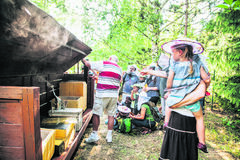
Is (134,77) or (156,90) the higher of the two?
(134,77)

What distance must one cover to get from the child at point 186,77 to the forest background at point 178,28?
190 centimetres

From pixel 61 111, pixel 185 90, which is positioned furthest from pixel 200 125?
pixel 61 111

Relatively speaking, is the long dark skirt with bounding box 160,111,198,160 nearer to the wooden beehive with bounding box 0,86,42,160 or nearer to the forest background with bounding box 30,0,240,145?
the wooden beehive with bounding box 0,86,42,160

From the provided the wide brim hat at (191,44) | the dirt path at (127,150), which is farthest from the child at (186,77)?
the dirt path at (127,150)

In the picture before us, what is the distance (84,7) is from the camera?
5582 mm

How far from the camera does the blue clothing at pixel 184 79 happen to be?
1.64 metres

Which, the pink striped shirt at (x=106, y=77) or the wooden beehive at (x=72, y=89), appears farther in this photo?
the wooden beehive at (x=72, y=89)

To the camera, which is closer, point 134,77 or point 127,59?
point 134,77

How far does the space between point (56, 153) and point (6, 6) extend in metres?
1.84

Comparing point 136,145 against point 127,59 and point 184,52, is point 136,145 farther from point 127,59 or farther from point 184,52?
point 127,59

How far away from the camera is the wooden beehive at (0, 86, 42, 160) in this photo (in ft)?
2.97

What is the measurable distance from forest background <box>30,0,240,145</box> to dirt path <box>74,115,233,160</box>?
1591 mm

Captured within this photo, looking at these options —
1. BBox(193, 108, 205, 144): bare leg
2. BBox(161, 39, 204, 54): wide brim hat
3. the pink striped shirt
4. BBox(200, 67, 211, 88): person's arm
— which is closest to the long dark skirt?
BBox(193, 108, 205, 144): bare leg

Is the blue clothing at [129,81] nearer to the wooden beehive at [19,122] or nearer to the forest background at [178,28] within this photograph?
the forest background at [178,28]
